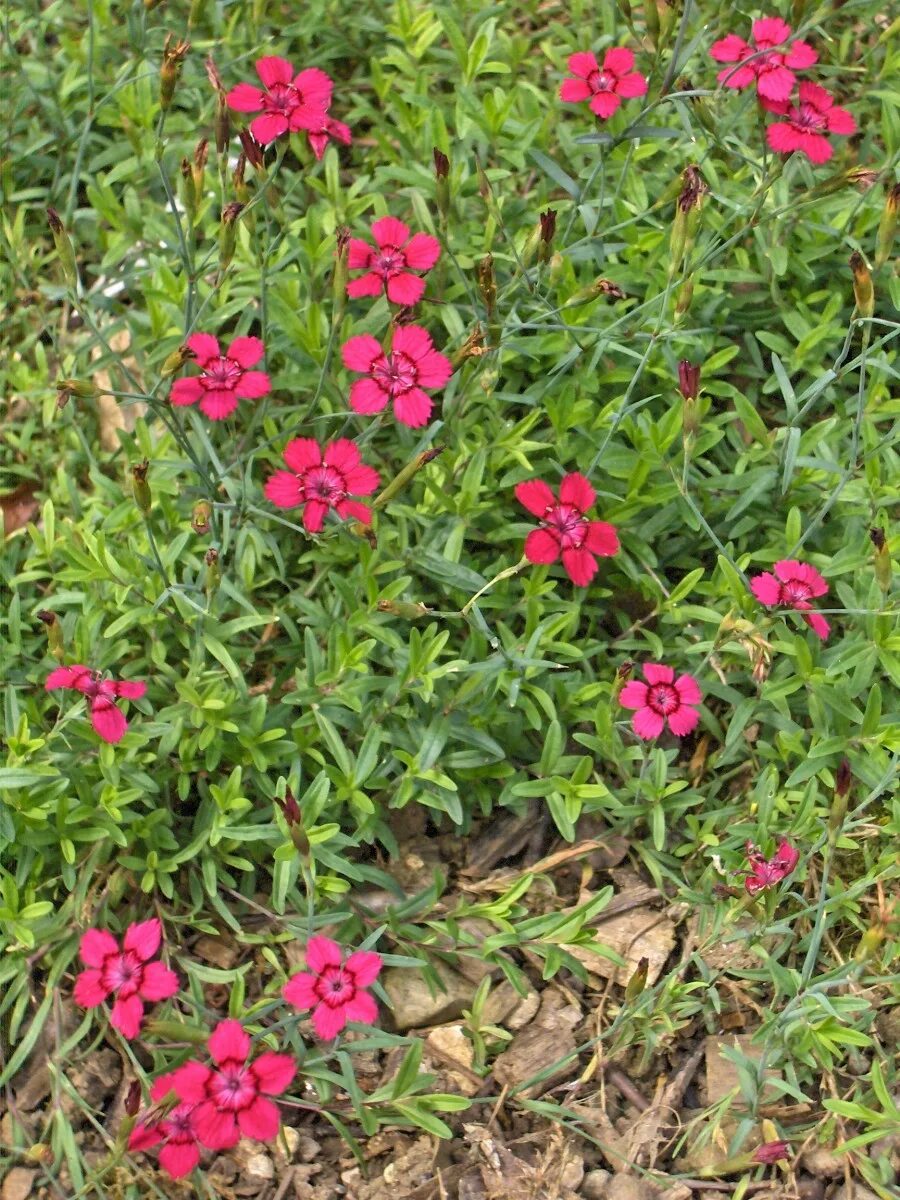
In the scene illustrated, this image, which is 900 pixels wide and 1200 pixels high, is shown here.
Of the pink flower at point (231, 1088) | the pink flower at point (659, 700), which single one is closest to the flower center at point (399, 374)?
the pink flower at point (659, 700)

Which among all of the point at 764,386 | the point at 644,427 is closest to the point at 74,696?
the point at 644,427

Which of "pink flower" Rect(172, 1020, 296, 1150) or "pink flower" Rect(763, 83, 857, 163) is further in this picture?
"pink flower" Rect(763, 83, 857, 163)

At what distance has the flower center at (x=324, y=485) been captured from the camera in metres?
2.67

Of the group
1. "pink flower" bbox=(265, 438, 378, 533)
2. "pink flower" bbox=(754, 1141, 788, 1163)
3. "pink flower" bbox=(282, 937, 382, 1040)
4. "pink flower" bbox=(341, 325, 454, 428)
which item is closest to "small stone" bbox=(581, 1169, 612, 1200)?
"pink flower" bbox=(754, 1141, 788, 1163)

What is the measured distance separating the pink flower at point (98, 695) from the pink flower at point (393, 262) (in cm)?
96

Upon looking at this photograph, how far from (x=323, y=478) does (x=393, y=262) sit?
543 mm

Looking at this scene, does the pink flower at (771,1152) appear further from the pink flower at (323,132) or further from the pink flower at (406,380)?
the pink flower at (323,132)

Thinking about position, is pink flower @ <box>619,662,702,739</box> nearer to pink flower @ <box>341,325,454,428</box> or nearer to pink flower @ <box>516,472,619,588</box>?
pink flower @ <box>516,472,619,588</box>

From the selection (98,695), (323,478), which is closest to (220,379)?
(323,478)

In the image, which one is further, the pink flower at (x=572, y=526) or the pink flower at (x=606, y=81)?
the pink flower at (x=606, y=81)

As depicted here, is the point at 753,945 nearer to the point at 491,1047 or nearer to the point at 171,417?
the point at 491,1047

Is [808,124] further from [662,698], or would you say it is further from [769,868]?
[769,868]

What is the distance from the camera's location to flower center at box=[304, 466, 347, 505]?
267cm

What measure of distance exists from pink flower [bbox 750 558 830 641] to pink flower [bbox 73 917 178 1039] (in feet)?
4.39
